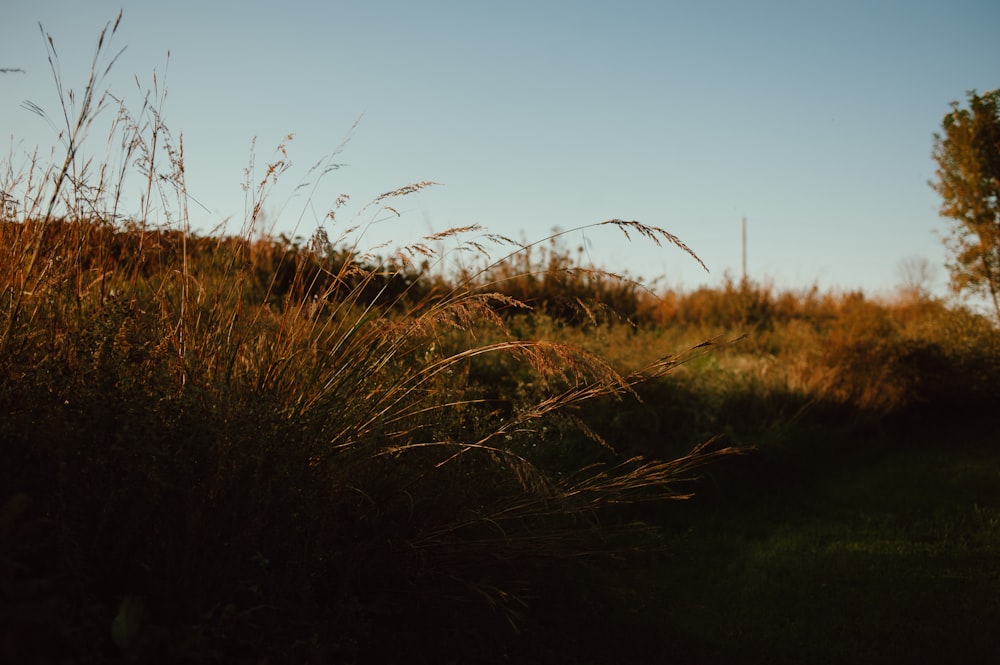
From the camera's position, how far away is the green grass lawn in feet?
10.4

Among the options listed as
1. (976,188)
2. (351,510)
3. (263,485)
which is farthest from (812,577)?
(976,188)

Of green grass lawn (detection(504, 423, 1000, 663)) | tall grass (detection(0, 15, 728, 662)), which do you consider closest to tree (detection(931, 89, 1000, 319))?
green grass lawn (detection(504, 423, 1000, 663))

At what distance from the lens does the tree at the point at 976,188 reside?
11516mm

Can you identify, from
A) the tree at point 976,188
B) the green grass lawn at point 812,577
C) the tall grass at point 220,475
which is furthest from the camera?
the tree at point 976,188

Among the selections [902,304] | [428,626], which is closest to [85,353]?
[428,626]

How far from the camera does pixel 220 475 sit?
2205 mm

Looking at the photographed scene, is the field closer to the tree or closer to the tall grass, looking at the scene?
the tall grass

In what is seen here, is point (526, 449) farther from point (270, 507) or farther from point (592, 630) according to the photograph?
point (270, 507)

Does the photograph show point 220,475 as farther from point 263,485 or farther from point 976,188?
point 976,188

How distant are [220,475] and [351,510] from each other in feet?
2.16

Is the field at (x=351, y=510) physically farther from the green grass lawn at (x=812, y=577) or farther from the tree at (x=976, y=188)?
the tree at (x=976, y=188)

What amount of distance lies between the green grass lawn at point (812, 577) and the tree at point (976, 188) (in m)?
6.31

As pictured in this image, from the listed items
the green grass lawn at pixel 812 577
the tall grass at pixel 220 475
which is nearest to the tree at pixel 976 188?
the green grass lawn at pixel 812 577

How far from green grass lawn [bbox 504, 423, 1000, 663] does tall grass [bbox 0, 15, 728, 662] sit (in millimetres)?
439
